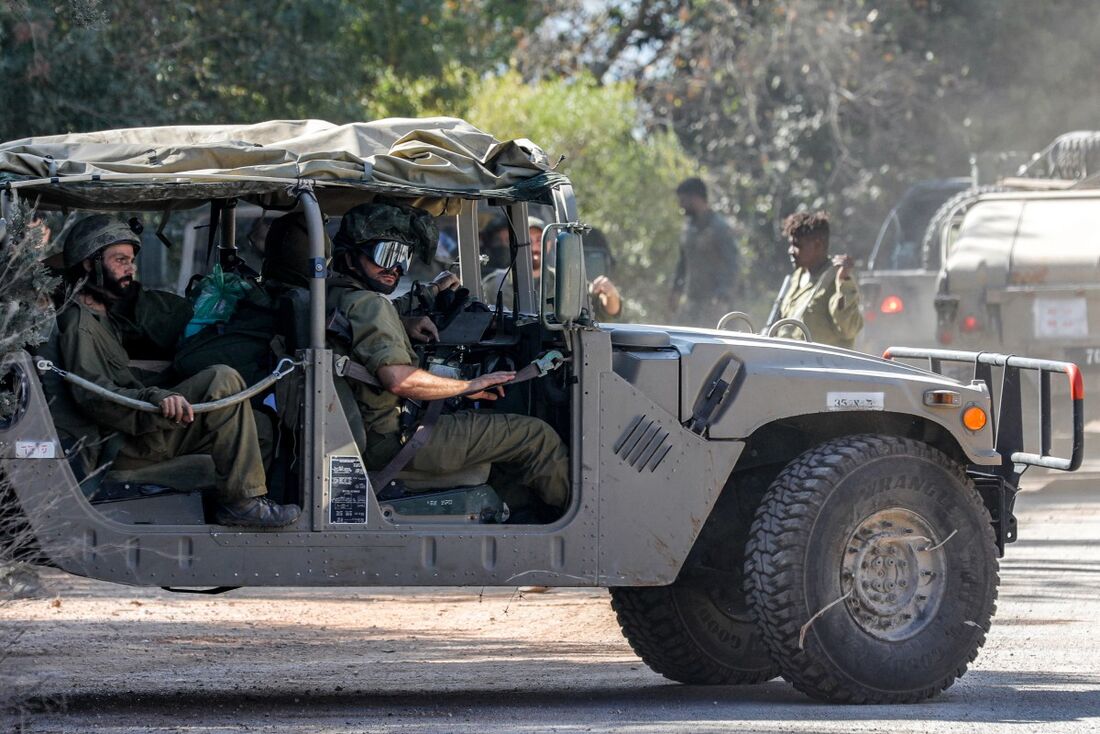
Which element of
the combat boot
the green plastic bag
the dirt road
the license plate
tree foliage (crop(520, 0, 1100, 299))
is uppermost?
tree foliage (crop(520, 0, 1100, 299))

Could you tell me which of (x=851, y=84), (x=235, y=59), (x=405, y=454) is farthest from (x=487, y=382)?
(x=851, y=84)

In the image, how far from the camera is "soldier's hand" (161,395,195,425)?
5840mm

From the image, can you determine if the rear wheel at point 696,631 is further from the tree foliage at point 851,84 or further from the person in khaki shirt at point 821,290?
the tree foliage at point 851,84

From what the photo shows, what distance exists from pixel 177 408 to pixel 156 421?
115 mm

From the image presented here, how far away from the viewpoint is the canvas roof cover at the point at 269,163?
19.4 ft

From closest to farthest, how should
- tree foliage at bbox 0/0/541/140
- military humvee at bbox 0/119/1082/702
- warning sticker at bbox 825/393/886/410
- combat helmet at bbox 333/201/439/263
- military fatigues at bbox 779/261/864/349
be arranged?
military humvee at bbox 0/119/1082/702, combat helmet at bbox 333/201/439/263, warning sticker at bbox 825/393/886/410, military fatigues at bbox 779/261/864/349, tree foliage at bbox 0/0/541/140

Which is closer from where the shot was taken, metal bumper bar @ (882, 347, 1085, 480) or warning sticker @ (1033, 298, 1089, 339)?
metal bumper bar @ (882, 347, 1085, 480)

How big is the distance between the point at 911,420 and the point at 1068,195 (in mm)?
7831

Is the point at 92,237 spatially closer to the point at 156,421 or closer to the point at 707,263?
the point at 156,421

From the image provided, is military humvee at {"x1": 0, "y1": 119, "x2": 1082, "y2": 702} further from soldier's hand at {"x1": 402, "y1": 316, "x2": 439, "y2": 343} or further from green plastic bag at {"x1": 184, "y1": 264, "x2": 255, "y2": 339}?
green plastic bag at {"x1": 184, "y1": 264, "x2": 255, "y2": 339}

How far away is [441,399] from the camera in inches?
250

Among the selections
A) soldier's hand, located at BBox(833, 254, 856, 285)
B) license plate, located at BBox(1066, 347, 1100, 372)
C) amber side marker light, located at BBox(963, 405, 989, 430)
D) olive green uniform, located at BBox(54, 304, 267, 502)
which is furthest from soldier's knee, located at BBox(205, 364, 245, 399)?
license plate, located at BBox(1066, 347, 1100, 372)

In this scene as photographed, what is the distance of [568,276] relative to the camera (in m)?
6.21

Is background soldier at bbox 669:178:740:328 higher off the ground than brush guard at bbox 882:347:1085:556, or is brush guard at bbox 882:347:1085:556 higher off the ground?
background soldier at bbox 669:178:740:328
